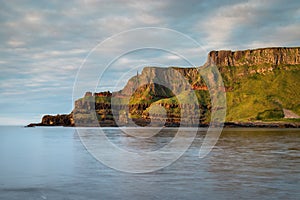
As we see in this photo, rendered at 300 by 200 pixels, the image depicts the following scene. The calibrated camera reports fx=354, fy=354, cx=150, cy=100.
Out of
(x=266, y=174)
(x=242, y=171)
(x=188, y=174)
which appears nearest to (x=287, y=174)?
(x=266, y=174)

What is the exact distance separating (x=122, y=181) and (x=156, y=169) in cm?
1001

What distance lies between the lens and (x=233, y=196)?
2981 centimetres

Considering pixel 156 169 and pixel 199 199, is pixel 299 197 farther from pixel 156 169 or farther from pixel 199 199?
pixel 156 169

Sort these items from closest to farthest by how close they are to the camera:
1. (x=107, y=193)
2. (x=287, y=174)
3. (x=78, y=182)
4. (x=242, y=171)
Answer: (x=107, y=193), (x=78, y=182), (x=287, y=174), (x=242, y=171)

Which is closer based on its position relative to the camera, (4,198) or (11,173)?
(4,198)

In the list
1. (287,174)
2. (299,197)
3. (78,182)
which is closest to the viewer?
(299,197)

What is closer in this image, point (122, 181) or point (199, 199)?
point (199, 199)

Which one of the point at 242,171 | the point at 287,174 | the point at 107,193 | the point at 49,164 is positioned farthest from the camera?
the point at 49,164

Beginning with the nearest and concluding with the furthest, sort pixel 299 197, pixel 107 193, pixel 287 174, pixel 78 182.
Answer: pixel 299 197, pixel 107 193, pixel 78 182, pixel 287 174

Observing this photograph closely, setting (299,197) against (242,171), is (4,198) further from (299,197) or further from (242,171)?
(242,171)

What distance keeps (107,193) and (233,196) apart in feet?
36.0

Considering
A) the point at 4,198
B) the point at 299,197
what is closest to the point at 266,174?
the point at 299,197

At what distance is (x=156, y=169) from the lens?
47062 millimetres

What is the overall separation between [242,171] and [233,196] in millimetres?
15381
